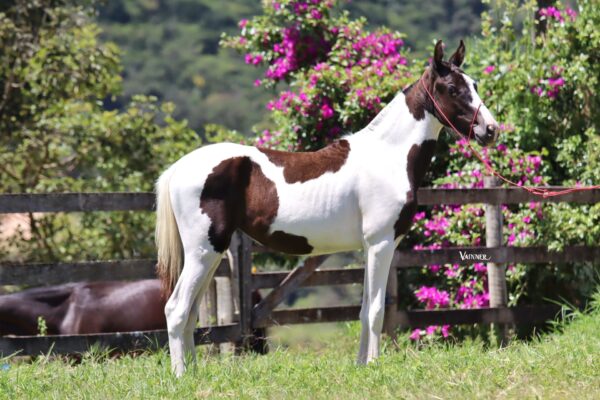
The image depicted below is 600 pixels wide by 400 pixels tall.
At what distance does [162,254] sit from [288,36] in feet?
15.0

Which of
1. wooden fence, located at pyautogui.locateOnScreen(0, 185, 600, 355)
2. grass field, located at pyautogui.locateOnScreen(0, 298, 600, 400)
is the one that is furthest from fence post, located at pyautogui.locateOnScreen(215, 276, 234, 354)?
grass field, located at pyautogui.locateOnScreen(0, 298, 600, 400)

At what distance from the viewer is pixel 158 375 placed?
220 inches

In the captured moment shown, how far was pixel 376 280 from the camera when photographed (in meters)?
5.82

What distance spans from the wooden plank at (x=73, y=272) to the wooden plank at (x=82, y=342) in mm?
406

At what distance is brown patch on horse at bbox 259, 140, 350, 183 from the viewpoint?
5.93 meters

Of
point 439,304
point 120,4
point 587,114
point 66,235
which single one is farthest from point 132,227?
point 120,4

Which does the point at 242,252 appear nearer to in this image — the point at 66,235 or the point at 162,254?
the point at 162,254

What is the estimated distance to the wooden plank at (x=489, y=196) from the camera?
309 inches

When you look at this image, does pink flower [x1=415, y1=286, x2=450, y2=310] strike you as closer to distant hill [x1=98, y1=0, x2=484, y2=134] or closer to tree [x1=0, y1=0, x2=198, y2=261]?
tree [x1=0, y1=0, x2=198, y2=261]

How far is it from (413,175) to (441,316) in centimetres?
239

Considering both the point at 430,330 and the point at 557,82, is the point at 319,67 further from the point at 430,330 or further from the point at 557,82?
the point at 430,330

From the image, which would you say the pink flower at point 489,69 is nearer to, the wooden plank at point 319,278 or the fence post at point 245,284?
the wooden plank at point 319,278

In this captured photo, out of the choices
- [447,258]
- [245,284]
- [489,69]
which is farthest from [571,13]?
[245,284]

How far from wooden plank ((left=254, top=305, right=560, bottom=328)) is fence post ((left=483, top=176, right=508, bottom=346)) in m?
0.11
